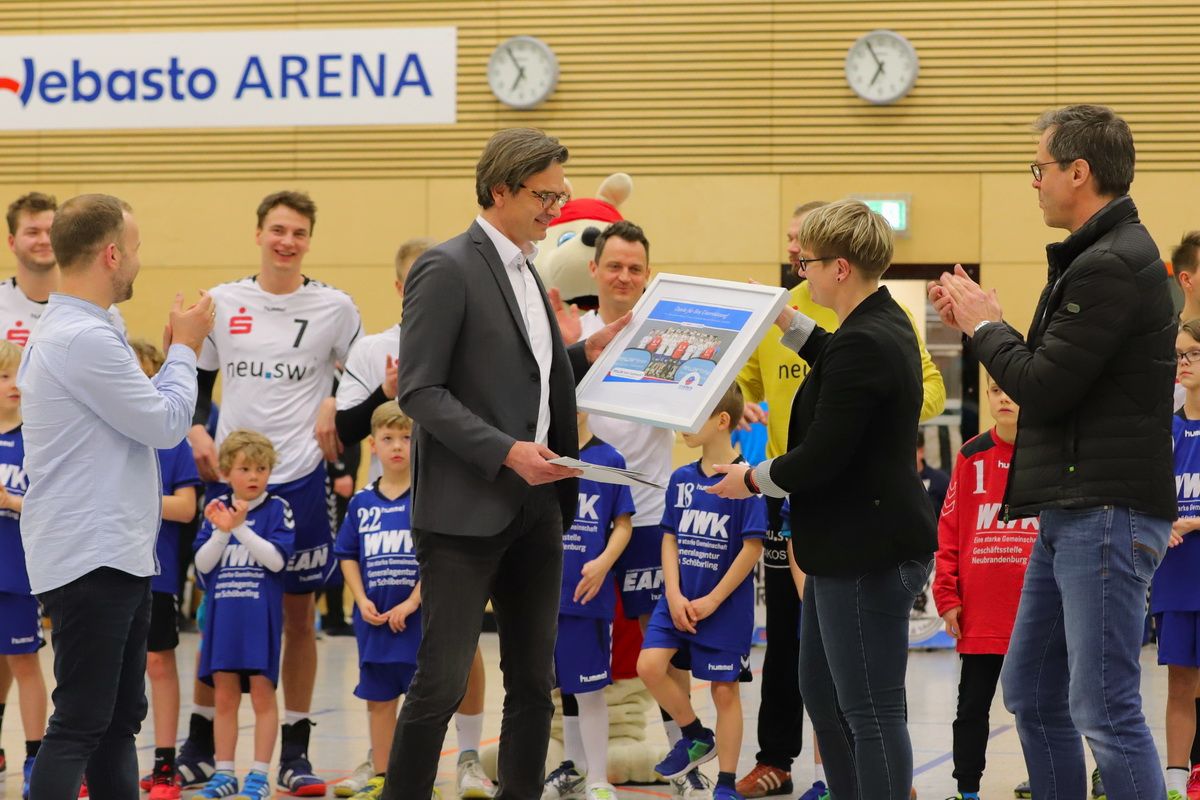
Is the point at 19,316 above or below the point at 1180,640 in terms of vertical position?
above

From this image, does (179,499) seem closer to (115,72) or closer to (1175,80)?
(115,72)

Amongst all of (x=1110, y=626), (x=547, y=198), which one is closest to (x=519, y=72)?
(x=547, y=198)

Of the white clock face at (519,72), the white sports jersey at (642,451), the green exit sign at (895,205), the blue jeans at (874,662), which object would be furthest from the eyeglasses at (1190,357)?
the white clock face at (519,72)

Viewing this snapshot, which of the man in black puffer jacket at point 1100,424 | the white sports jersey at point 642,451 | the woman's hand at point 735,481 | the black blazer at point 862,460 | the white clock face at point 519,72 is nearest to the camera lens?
the man in black puffer jacket at point 1100,424

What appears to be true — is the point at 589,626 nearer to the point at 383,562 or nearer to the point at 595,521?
the point at 595,521

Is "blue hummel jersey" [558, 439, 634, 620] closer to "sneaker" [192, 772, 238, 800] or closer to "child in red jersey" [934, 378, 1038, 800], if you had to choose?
"child in red jersey" [934, 378, 1038, 800]

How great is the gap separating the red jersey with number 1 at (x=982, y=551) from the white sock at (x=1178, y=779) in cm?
73

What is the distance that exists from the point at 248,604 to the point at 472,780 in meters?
1.03

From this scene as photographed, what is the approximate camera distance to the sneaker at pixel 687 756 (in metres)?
5.25

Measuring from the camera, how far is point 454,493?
362 cm

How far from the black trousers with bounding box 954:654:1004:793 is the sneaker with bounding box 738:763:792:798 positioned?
69cm

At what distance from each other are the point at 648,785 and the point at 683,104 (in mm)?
6754

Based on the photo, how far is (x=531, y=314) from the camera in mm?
3834

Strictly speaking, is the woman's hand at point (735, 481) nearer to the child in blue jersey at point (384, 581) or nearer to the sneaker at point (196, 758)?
the child in blue jersey at point (384, 581)
